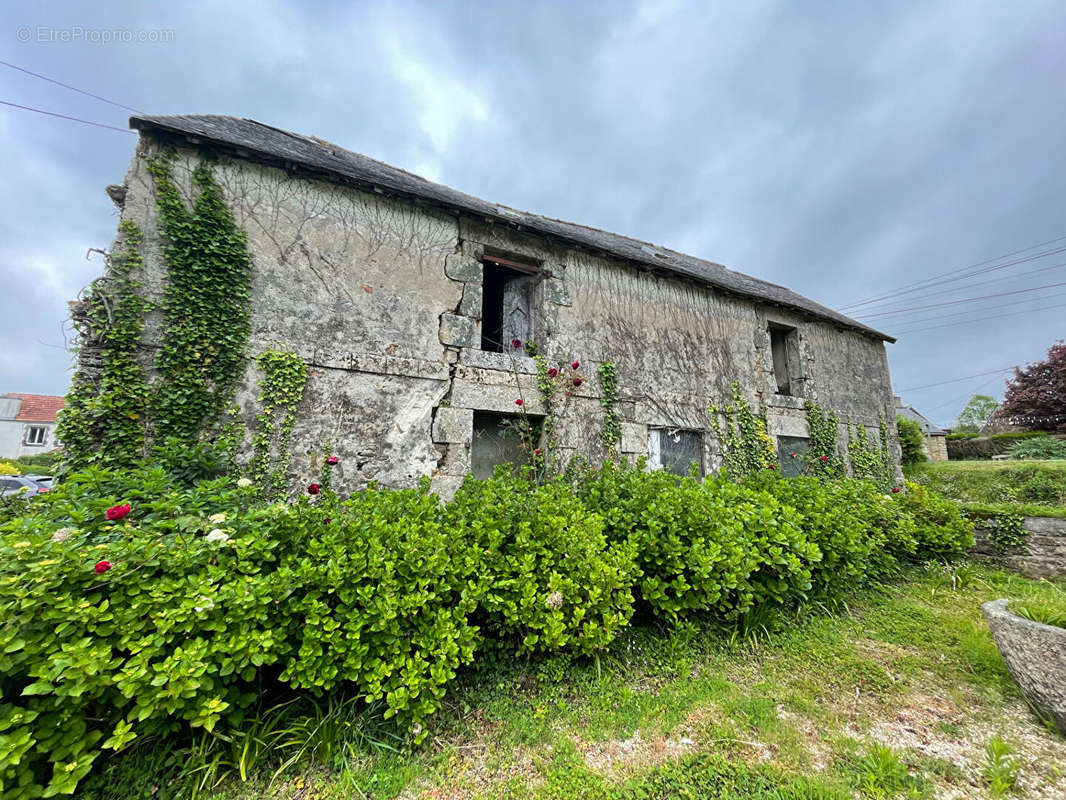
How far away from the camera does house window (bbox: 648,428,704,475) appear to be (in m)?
6.30

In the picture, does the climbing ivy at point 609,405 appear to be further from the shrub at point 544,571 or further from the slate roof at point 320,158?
the shrub at point 544,571

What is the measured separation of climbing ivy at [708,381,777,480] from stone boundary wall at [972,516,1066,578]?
2744 mm

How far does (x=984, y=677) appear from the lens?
2.63 meters

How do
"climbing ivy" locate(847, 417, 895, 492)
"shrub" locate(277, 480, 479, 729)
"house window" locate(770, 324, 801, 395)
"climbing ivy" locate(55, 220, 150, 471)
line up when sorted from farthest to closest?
1. "house window" locate(770, 324, 801, 395)
2. "climbing ivy" locate(847, 417, 895, 492)
3. "climbing ivy" locate(55, 220, 150, 471)
4. "shrub" locate(277, 480, 479, 729)

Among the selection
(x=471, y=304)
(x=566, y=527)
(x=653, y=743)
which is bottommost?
(x=653, y=743)

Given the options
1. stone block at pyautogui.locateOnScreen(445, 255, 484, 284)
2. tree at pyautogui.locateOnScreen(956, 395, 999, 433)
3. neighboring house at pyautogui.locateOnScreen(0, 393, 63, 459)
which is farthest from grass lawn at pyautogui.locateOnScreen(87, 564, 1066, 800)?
tree at pyautogui.locateOnScreen(956, 395, 999, 433)

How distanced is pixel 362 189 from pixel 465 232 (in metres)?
1.36

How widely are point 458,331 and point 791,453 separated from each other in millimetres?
6566

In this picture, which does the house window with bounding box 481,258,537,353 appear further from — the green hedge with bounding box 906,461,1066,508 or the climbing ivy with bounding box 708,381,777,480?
the green hedge with bounding box 906,461,1066,508

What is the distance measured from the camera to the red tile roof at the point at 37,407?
86.2 ft

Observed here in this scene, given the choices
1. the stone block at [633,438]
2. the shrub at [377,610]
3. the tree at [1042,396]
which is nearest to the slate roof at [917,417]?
the tree at [1042,396]

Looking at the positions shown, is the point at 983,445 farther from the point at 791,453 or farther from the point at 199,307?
the point at 199,307

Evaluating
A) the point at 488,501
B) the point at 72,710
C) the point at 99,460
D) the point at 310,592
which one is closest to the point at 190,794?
the point at 72,710

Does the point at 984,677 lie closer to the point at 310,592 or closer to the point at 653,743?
the point at 653,743
